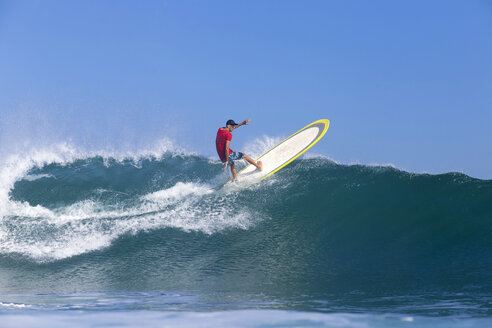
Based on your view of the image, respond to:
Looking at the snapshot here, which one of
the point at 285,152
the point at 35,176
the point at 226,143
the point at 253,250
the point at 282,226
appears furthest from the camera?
the point at 35,176

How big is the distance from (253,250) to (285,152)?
12.9ft

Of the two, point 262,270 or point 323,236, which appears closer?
point 262,270

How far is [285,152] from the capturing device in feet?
31.4

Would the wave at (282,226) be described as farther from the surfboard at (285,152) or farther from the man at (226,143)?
the man at (226,143)

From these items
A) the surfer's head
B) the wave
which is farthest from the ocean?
the surfer's head

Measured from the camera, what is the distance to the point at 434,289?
14.7ft

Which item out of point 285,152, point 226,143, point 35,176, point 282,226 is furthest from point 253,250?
point 35,176

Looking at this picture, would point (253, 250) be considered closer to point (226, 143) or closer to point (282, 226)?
point (282, 226)

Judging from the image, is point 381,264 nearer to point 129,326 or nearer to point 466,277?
point 466,277

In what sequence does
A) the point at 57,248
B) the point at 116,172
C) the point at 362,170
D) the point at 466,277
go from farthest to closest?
the point at 116,172 < the point at 362,170 < the point at 57,248 < the point at 466,277

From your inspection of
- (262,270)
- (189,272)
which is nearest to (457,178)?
(262,270)

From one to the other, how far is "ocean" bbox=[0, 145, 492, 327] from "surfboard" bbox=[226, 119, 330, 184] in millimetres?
287

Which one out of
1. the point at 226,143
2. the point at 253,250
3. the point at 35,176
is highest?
the point at 35,176

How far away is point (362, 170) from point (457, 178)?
1.95 meters
